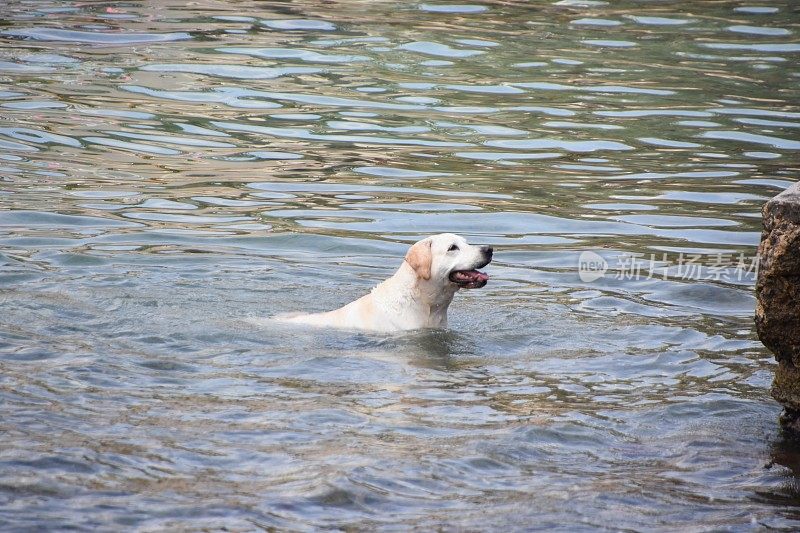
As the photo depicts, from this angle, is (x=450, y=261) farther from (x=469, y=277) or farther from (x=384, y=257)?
(x=384, y=257)

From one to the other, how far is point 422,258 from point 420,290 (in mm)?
273

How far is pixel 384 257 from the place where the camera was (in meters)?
11.4

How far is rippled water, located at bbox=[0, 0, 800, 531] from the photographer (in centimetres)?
586

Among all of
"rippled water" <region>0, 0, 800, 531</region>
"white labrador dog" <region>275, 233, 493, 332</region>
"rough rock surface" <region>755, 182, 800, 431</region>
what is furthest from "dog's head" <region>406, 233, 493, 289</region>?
"rough rock surface" <region>755, 182, 800, 431</region>

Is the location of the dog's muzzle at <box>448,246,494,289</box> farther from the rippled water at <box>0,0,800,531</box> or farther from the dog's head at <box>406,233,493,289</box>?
the rippled water at <box>0,0,800,531</box>

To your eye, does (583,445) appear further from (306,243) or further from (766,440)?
(306,243)

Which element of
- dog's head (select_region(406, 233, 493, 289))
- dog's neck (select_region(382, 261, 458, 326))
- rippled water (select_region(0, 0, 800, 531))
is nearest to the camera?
rippled water (select_region(0, 0, 800, 531))

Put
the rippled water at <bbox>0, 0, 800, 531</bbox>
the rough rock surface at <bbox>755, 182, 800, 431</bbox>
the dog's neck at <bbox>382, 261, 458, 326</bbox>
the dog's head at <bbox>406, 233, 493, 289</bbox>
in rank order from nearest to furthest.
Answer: the rippled water at <bbox>0, 0, 800, 531</bbox>
the rough rock surface at <bbox>755, 182, 800, 431</bbox>
the dog's head at <bbox>406, 233, 493, 289</bbox>
the dog's neck at <bbox>382, 261, 458, 326</bbox>

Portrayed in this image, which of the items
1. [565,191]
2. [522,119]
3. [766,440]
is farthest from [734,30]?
[766,440]

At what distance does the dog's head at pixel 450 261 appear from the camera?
895 cm

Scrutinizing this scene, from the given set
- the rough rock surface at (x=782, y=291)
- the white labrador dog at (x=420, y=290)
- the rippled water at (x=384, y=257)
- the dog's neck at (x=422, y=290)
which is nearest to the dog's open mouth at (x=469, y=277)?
the white labrador dog at (x=420, y=290)

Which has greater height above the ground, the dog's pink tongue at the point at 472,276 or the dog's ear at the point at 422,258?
the dog's ear at the point at 422,258

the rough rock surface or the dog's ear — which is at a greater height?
the rough rock surface

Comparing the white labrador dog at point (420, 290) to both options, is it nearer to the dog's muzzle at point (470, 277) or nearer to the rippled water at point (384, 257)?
the dog's muzzle at point (470, 277)
